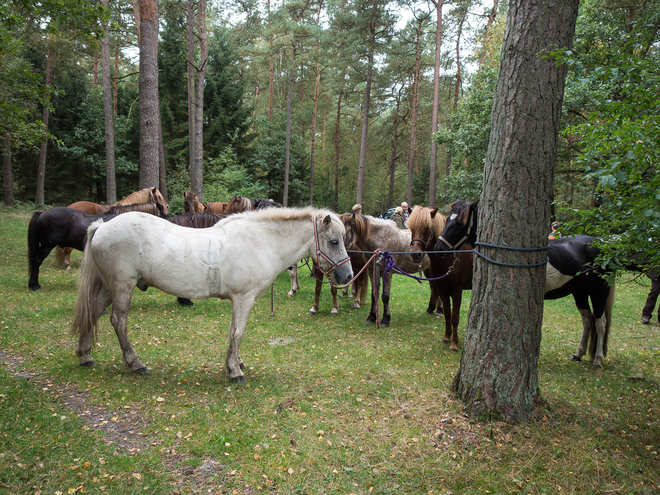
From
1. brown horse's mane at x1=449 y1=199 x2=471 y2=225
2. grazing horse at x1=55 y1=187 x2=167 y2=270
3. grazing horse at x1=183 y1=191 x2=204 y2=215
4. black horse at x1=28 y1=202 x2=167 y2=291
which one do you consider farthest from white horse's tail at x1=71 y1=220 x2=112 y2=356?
grazing horse at x1=183 y1=191 x2=204 y2=215

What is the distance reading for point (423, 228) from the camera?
6.07 metres

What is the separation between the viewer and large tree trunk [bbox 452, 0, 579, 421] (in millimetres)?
3236

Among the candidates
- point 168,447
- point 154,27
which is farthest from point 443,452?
point 154,27

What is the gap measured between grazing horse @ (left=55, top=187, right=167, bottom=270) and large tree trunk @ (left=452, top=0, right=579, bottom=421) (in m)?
7.02

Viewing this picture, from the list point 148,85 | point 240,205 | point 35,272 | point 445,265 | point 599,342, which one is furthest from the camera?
point 148,85

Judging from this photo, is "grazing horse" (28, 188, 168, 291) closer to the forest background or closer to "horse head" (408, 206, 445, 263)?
the forest background

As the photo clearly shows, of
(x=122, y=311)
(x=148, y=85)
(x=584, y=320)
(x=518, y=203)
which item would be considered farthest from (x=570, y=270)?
(x=148, y=85)

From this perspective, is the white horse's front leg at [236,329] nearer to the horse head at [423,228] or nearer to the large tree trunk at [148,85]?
the horse head at [423,228]

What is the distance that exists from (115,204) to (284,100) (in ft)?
82.4

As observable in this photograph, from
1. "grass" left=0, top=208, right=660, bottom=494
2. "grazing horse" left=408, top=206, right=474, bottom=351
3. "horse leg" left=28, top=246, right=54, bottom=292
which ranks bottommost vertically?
"grass" left=0, top=208, right=660, bottom=494

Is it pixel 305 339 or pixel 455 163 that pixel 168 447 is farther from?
pixel 455 163

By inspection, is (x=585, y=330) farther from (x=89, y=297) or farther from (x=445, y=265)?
(x=89, y=297)

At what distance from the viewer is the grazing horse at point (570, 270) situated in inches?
205

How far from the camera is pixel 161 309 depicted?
24.0ft
